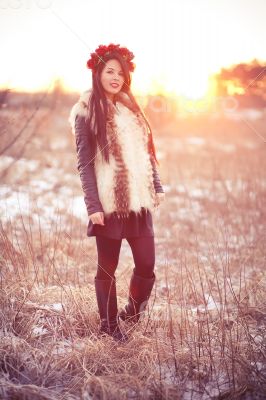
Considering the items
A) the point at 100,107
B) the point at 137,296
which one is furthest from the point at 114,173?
the point at 137,296

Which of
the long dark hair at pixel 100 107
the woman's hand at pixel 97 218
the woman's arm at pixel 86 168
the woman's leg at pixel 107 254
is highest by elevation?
the long dark hair at pixel 100 107

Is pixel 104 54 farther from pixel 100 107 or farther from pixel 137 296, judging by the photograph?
pixel 137 296

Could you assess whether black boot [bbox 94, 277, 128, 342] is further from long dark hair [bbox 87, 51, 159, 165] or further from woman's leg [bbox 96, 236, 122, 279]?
long dark hair [bbox 87, 51, 159, 165]

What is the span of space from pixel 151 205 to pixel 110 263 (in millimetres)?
413

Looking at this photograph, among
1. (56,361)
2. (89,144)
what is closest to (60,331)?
(56,361)

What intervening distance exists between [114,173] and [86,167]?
16 centimetres

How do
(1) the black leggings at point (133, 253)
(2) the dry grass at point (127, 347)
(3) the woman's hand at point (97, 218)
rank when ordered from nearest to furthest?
(2) the dry grass at point (127, 347)
(3) the woman's hand at point (97, 218)
(1) the black leggings at point (133, 253)

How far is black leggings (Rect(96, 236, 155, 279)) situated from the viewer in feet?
7.29

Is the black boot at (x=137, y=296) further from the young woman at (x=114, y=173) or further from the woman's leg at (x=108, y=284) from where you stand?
the woman's leg at (x=108, y=284)

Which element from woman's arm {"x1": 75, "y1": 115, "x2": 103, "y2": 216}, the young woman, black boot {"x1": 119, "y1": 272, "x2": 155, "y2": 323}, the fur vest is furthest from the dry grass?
woman's arm {"x1": 75, "y1": 115, "x2": 103, "y2": 216}

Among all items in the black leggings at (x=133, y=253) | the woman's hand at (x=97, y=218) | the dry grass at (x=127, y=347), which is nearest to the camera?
the dry grass at (x=127, y=347)

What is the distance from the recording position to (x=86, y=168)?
2.17 meters

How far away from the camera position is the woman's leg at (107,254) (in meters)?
2.23

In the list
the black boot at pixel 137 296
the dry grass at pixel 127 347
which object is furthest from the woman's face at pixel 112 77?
the black boot at pixel 137 296
